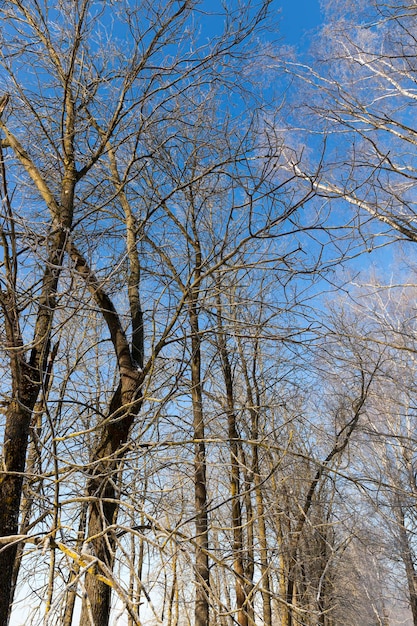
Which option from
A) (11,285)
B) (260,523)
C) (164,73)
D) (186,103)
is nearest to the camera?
(11,285)

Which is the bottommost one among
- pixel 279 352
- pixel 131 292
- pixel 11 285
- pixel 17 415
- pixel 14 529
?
pixel 14 529

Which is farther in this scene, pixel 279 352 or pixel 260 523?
pixel 260 523

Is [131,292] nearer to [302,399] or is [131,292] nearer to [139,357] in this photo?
[139,357]

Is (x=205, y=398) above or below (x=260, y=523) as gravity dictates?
above

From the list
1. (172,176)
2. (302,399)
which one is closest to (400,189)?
(172,176)

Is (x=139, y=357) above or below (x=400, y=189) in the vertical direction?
below

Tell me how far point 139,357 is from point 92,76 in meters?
2.31

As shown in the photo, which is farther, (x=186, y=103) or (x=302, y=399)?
(x=302, y=399)

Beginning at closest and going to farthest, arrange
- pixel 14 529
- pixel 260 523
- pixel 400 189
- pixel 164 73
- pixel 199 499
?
pixel 14 529 < pixel 164 73 < pixel 400 189 < pixel 199 499 < pixel 260 523

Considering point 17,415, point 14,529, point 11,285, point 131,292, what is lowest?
point 14,529

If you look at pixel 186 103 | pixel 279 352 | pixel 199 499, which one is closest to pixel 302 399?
pixel 279 352

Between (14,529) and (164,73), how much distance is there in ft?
11.0

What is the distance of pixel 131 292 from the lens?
184 inches

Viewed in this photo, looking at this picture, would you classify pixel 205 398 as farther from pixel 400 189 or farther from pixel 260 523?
pixel 400 189
